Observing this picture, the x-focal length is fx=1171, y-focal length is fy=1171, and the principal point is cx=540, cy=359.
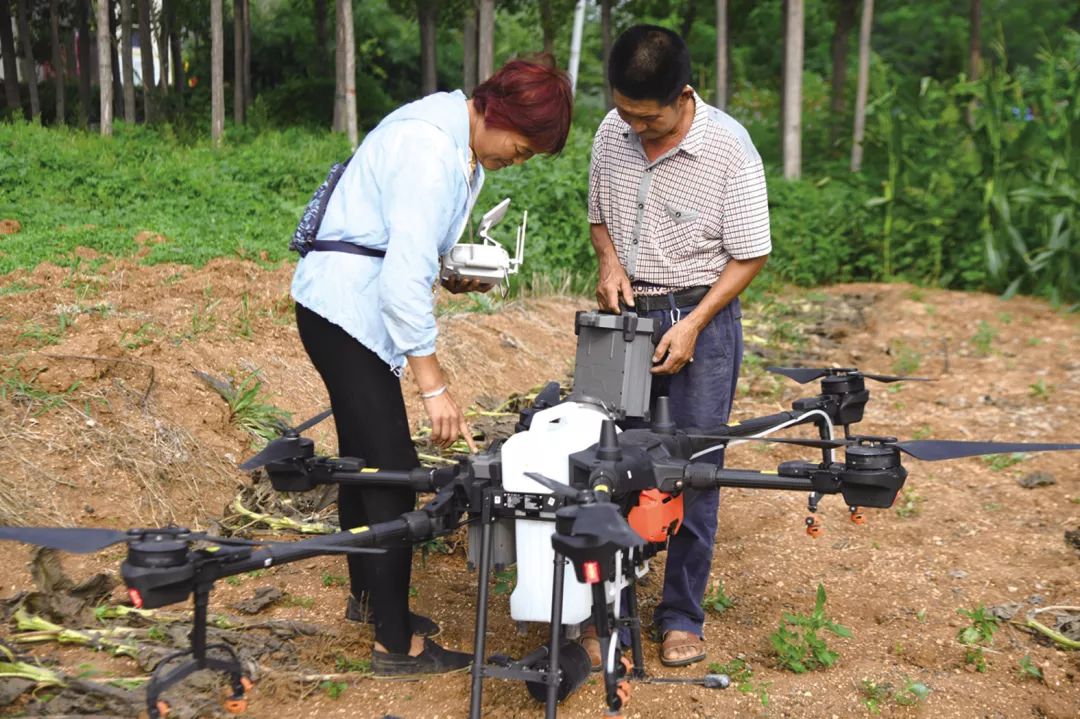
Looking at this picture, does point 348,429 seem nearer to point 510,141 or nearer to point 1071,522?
point 510,141

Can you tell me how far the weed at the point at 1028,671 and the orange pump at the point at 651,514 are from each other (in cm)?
154

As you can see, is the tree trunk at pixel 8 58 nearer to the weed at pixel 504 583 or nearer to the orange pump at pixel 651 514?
the weed at pixel 504 583

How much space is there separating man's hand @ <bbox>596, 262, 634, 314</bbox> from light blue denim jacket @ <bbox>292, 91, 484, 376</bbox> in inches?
30.1

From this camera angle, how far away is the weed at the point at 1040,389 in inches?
307

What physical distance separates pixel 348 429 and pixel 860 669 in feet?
6.16

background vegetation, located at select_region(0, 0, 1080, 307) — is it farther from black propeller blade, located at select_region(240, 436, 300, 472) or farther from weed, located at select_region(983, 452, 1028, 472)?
black propeller blade, located at select_region(240, 436, 300, 472)

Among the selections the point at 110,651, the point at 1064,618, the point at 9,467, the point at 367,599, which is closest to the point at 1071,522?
the point at 1064,618

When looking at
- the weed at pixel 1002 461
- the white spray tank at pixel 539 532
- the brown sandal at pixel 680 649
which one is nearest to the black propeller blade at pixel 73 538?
the white spray tank at pixel 539 532

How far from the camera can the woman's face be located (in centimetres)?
340

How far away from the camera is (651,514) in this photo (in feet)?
10.6

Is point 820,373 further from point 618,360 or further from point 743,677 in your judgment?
point 743,677

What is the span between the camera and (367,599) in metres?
3.91

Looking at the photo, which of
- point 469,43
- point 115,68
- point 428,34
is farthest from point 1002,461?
point 115,68

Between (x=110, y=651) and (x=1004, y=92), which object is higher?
(x=1004, y=92)
